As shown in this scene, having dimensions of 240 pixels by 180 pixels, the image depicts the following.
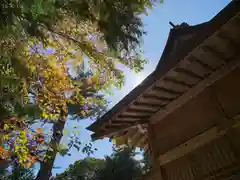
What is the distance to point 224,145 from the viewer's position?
294 cm

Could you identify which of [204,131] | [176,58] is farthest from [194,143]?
[176,58]

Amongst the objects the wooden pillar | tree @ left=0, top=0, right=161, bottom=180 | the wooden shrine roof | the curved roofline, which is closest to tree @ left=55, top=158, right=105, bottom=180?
tree @ left=0, top=0, right=161, bottom=180

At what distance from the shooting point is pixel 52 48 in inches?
186

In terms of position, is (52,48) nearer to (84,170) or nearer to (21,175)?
(21,175)

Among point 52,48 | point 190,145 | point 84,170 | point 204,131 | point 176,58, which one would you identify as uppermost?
point 84,170

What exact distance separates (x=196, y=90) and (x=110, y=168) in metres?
16.3

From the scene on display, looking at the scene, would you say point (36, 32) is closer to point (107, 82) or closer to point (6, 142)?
point (107, 82)

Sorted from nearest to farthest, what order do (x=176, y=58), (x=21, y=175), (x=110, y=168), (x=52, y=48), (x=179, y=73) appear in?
1. (x=176, y=58)
2. (x=179, y=73)
3. (x=52, y=48)
4. (x=21, y=175)
5. (x=110, y=168)

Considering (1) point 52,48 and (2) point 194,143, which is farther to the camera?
(1) point 52,48

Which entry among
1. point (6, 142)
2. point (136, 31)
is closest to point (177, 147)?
point (136, 31)

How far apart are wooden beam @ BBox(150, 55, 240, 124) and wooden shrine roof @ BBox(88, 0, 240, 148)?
0.9 inches

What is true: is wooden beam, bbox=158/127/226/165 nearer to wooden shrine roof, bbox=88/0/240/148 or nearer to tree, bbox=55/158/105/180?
wooden shrine roof, bbox=88/0/240/148

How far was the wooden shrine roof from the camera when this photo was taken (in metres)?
2.52

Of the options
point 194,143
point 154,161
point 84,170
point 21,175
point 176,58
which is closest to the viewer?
point 176,58
